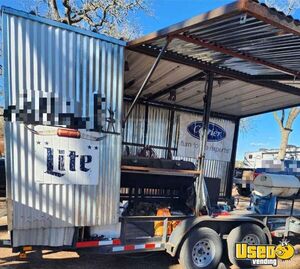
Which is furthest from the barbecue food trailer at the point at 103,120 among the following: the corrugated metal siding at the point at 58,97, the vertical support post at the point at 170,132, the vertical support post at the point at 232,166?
the vertical support post at the point at 232,166

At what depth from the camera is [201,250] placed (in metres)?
5.46

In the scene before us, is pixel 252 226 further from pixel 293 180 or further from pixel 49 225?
pixel 49 225

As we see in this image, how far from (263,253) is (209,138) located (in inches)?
148

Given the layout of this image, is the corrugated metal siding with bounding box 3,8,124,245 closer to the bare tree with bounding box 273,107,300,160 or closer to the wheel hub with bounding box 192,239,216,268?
the wheel hub with bounding box 192,239,216,268

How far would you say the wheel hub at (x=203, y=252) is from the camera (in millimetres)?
5379

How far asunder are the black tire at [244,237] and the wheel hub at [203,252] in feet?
1.12

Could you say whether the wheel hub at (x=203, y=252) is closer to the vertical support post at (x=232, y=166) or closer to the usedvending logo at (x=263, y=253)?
the usedvending logo at (x=263, y=253)

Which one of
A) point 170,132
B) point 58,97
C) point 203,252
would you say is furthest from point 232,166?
point 58,97

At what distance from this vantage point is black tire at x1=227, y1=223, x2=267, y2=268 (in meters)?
5.70

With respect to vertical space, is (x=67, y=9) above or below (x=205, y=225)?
above

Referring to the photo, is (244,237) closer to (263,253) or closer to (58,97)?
Answer: (263,253)

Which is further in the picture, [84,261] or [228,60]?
[84,261]

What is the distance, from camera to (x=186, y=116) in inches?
353

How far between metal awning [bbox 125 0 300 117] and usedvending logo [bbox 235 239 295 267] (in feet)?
9.49
